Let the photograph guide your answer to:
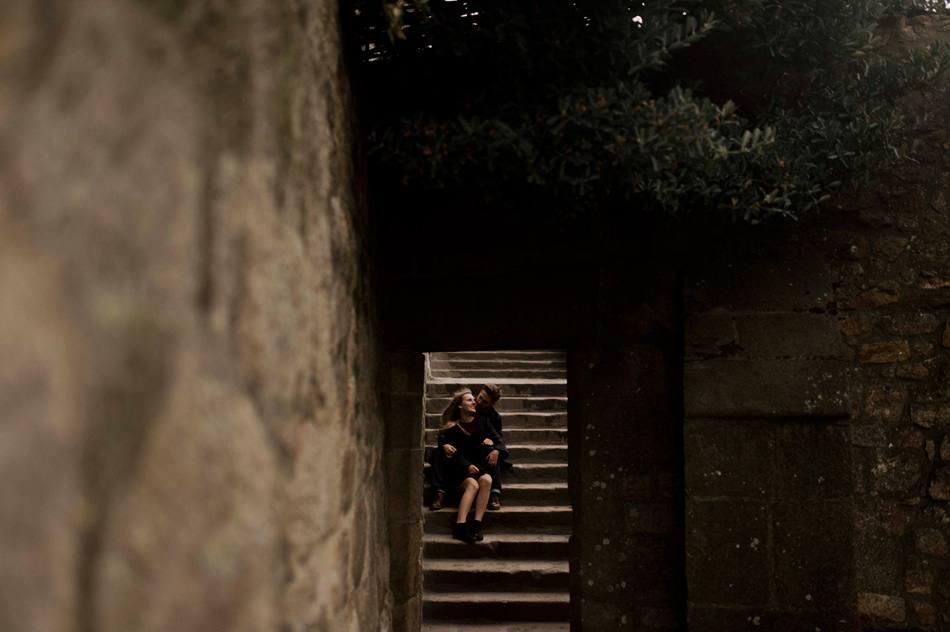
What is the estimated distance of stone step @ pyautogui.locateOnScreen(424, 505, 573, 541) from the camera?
6031 millimetres

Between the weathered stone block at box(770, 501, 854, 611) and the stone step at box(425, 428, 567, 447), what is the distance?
394cm

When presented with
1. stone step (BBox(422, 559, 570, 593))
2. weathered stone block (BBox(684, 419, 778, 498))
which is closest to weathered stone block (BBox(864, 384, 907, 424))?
weathered stone block (BBox(684, 419, 778, 498))

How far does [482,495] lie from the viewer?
5875mm

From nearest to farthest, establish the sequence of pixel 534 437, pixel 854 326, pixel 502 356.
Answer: pixel 854 326 < pixel 534 437 < pixel 502 356

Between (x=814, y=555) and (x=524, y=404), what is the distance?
14.7ft

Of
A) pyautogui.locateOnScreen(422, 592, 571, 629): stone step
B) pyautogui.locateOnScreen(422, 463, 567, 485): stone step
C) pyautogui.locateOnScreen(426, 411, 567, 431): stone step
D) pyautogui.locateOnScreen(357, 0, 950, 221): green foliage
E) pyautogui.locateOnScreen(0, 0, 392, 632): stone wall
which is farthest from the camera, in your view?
pyautogui.locateOnScreen(426, 411, 567, 431): stone step

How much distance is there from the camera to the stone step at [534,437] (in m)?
6.91

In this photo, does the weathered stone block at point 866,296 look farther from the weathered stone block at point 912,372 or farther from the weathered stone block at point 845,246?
the weathered stone block at point 912,372

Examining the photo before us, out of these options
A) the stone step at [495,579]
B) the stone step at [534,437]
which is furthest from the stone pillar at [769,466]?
the stone step at [534,437]

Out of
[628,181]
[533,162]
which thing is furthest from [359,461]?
[628,181]

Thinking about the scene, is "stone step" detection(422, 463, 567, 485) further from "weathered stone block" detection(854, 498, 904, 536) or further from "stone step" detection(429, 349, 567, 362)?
"weathered stone block" detection(854, 498, 904, 536)

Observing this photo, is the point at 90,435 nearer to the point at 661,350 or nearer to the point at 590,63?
the point at 590,63

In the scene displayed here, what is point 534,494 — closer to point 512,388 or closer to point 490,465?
point 490,465

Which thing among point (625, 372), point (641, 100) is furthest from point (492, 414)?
point (641, 100)
